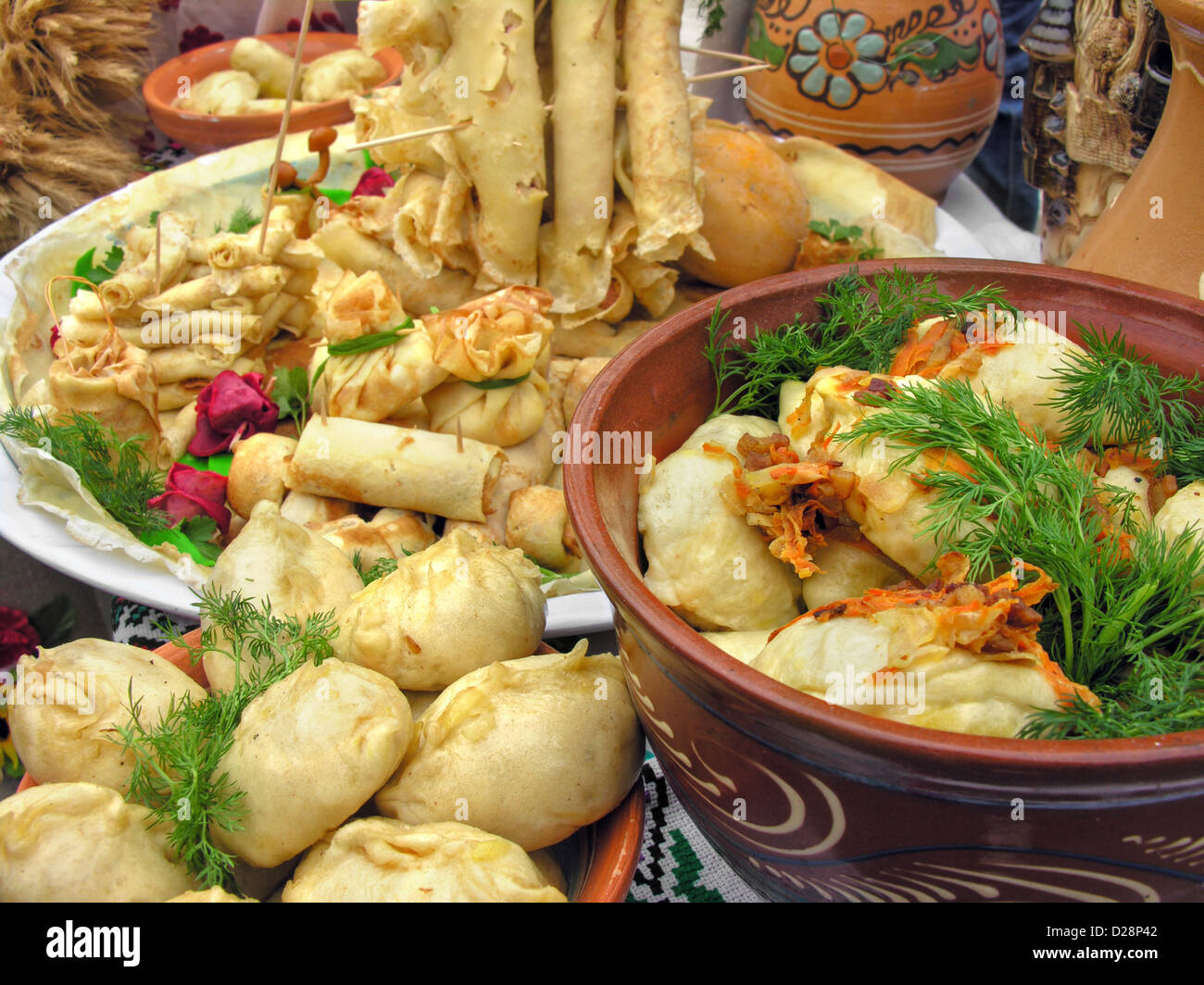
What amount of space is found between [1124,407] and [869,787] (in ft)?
1.41

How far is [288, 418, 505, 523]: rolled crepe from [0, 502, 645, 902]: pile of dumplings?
41 centimetres

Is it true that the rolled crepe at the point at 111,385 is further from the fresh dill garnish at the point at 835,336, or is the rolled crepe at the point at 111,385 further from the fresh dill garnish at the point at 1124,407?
the fresh dill garnish at the point at 1124,407

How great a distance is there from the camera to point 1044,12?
5.06ft

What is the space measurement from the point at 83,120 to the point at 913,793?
2.19 m

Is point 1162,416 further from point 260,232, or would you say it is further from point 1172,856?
point 260,232

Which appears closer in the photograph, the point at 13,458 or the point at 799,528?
the point at 799,528

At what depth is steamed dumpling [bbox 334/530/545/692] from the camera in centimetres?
85

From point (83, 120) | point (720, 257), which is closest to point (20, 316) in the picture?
point (83, 120)

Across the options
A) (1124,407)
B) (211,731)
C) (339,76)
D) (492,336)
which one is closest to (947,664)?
(1124,407)

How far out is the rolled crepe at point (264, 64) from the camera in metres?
2.37

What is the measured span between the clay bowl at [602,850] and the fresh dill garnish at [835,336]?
15.8 inches

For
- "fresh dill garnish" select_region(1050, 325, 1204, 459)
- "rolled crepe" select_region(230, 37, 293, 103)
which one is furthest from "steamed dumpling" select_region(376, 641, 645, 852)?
"rolled crepe" select_region(230, 37, 293, 103)

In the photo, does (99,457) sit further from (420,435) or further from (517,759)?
(517,759)
